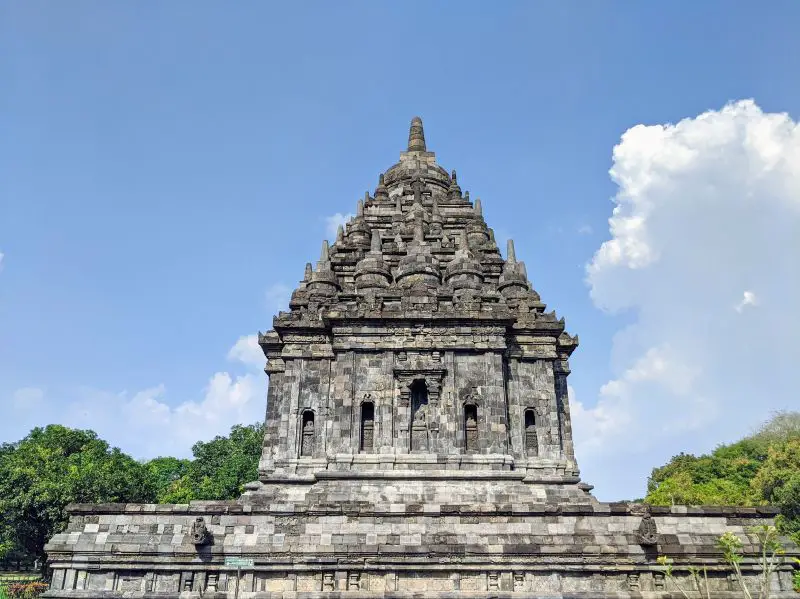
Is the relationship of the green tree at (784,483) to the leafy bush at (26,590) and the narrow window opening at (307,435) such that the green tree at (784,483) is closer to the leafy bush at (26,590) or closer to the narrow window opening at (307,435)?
the narrow window opening at (307,435)

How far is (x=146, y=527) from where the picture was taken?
17703 millimetres

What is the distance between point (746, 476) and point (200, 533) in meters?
49.2

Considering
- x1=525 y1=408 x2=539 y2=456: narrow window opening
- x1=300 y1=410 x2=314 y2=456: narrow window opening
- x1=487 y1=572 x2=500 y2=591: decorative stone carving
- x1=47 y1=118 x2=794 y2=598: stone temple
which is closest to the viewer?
x1=487 y1=572 x2=500 y2=591: decorative stone carving

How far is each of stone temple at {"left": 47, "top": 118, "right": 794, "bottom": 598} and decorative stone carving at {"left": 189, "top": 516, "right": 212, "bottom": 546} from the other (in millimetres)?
51

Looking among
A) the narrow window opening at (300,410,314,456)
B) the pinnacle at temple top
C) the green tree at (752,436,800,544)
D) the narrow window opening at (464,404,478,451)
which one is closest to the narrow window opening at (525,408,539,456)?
the narrow window opening at (464,404,478,451)

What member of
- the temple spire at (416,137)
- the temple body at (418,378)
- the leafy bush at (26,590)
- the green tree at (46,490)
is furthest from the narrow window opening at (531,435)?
the green tree at (46,490)

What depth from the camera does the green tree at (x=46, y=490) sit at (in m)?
37.2

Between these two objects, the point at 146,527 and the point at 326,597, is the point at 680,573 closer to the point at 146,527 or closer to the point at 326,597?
the point at 326,597

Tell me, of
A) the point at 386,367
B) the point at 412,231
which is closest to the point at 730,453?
the point at 412,231

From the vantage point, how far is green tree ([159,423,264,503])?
48.2 metres

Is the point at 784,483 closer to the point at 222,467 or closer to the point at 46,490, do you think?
the point at 222,467

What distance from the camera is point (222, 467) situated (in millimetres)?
51938

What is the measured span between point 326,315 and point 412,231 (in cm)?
776

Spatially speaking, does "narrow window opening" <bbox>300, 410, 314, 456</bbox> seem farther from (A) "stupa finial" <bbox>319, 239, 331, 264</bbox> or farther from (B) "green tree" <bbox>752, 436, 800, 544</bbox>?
(B) "green tree" <bbox>752, 436, 800, 544</bbox>
